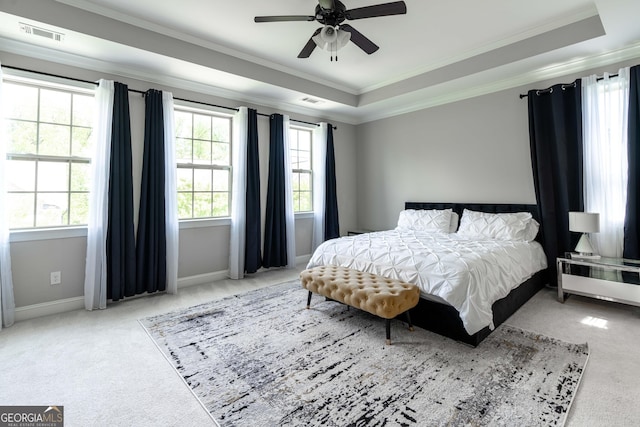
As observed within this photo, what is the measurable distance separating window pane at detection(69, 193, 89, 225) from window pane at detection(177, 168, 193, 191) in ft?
3.37

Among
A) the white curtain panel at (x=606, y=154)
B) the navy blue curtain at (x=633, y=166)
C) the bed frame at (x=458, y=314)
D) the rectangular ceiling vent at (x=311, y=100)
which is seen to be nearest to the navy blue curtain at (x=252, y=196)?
the rectangular ceiling vent at (x=311, y=100)

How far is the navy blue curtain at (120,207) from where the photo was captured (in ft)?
10.9

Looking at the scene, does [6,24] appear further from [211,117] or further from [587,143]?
[587,143]

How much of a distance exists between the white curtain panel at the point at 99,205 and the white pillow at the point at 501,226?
14.4 feet

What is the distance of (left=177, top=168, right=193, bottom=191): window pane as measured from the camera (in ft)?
13.3

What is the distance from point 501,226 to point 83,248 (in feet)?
16.2

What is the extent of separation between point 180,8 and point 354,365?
3478mm

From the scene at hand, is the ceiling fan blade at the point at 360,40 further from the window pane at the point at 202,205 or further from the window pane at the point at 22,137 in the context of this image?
the window pane at the point at 22,137

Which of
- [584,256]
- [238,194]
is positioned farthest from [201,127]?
[584,256]

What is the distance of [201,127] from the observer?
13.9 ft

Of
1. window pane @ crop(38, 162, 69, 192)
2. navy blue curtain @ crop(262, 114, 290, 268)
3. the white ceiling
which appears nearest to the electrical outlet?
window pane @ crop(38, 162, 69, 192)

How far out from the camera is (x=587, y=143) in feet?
11.1

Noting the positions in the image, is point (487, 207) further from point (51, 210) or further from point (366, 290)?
point (51, 210)

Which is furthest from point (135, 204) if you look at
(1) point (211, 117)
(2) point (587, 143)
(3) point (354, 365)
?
(2) point (587, 143)
